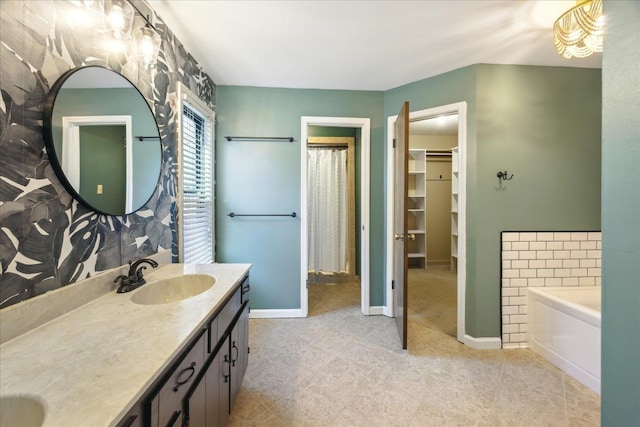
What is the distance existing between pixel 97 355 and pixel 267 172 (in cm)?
199

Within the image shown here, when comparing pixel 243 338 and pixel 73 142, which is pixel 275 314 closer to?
pixel 243 338

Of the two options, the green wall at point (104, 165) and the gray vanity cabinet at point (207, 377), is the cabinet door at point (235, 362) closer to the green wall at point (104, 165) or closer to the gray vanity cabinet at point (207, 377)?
the gray vanity cabinet at point (207, 377)

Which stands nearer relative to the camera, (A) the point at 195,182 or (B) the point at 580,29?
(B) the point at 580,29

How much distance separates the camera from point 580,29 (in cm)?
129

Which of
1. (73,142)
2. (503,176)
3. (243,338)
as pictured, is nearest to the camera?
(73,142)

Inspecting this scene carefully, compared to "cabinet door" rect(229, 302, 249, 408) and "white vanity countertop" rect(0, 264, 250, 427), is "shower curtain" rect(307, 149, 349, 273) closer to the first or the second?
"cabinet door" rect(229, 302, 249, 408)

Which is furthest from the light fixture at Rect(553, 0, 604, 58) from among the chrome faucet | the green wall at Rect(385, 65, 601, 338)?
the chrome faucet

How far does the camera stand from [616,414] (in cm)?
72

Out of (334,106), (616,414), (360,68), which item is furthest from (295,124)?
(616,414)

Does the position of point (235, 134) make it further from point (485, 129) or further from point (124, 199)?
point (485, 129)

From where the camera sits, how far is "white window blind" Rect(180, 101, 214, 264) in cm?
188

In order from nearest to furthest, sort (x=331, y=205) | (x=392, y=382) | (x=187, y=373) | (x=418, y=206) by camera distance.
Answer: (x=187, y=373), (x=392, y=382), (x=331, y=205), (x=418, y=206)

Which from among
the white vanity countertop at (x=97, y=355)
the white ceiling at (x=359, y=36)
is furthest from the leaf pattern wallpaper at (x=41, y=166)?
the white ceiling at (x=359, y=36)

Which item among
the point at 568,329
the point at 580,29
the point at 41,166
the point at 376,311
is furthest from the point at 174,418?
the point at 580,29
